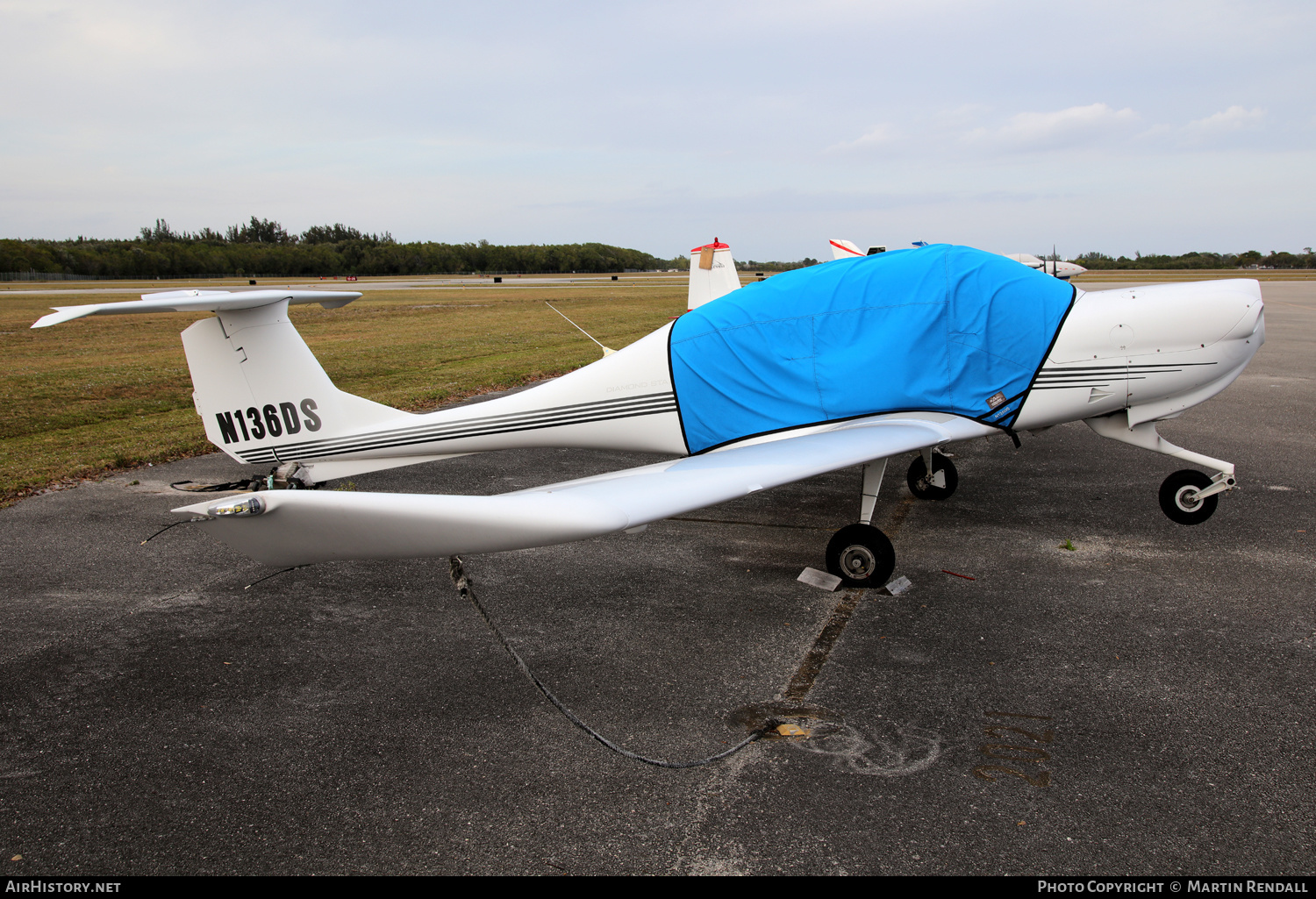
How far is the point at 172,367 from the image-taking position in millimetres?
18797

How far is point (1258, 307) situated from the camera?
5.84 metres

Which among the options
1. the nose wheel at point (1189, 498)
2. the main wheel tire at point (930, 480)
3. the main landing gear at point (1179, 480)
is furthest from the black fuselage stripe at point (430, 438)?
the nose wheel at point (1189, 498)

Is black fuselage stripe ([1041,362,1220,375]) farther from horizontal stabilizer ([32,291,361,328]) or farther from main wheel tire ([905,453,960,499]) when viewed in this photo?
horizontal stabilizer ([32,291,361,328])

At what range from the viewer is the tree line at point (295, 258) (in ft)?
280

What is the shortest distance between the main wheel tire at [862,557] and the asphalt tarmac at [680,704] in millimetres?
200

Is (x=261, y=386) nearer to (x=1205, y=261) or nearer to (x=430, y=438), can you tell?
(x=430, y=438)

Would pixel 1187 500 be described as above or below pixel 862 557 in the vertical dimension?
above

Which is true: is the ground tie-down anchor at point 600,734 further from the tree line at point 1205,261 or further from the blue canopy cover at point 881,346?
the tree line at point 1205,261

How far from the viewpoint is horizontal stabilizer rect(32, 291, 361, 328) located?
4617 millimetres

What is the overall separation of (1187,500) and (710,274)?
998cm

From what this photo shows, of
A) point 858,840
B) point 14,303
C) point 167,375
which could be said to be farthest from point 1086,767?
point 14,303

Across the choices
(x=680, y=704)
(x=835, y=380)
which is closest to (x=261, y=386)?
(x=680, y=704)

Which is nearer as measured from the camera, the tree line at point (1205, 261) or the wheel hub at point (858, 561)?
the wheel hub at point (858, 561)
